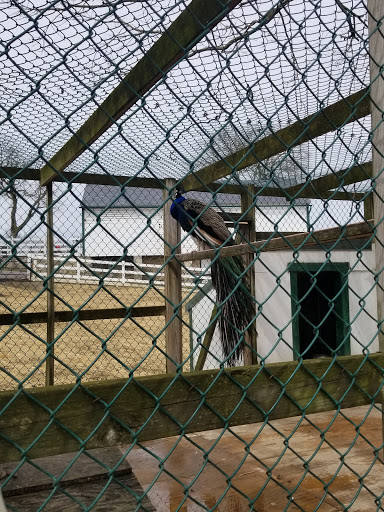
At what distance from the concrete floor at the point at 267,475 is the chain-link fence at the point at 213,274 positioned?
0.05 ft

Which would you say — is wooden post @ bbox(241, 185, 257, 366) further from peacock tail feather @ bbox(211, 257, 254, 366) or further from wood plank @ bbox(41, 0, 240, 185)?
wood plank @ bbox(41, 0, 240, 185)

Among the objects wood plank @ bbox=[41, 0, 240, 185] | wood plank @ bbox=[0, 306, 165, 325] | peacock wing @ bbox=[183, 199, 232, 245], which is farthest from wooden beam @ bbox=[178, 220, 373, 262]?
peacock wing @ bbox=[183, 199, 232, 245]

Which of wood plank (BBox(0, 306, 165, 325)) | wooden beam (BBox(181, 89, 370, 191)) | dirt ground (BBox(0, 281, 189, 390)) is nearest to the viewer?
wooden beam (BBox(181, 89, 370, 191))

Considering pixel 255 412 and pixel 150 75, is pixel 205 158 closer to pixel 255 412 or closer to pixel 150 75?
pixel 150 75

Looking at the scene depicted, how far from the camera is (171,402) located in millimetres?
1076

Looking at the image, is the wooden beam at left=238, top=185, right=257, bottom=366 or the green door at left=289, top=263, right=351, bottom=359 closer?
the wooden beam at left=238, top=185, right=257, bottom=366

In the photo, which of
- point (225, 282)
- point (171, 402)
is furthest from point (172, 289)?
point (171, 402)

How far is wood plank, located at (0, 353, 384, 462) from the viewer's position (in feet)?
3.06

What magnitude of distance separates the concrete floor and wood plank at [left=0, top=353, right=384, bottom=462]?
0.77 meters

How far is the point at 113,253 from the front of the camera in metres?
13.3

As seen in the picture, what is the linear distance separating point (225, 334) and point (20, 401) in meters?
3.56

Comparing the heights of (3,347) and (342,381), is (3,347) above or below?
above

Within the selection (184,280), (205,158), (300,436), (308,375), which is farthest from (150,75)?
(184,280)

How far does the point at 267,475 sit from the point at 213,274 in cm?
334
